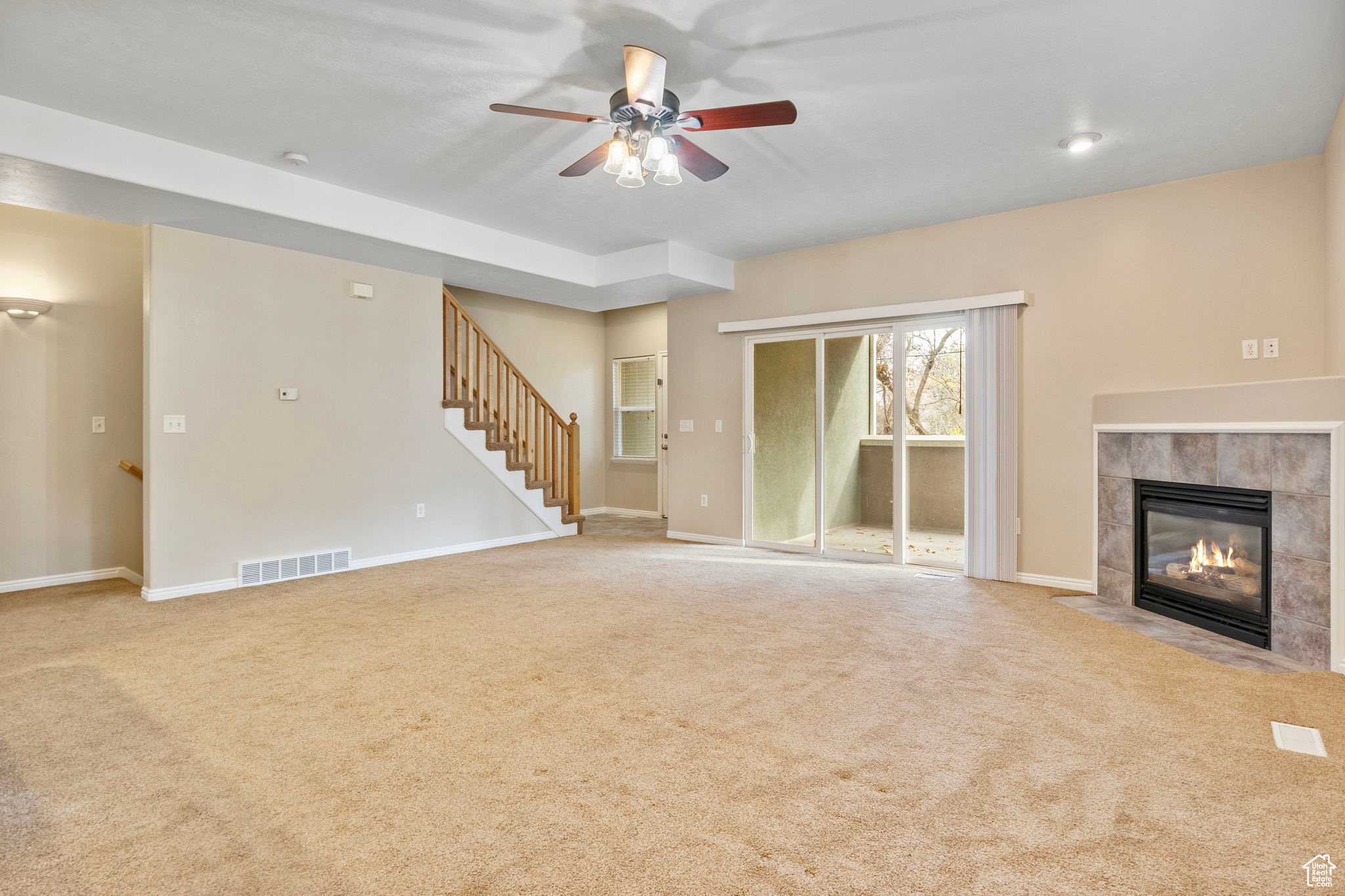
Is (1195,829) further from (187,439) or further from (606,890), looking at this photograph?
(187,439)

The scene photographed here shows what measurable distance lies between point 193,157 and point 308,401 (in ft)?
5.96

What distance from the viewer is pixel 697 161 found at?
303 cm

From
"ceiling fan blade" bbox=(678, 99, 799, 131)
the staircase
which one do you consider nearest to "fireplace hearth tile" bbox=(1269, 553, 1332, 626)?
"ceiling fan blade" bbox=(678, 99, 799, 131)

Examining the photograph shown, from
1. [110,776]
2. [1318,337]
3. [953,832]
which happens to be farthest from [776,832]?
[1318,337]

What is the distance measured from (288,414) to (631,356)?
4535 millimetres

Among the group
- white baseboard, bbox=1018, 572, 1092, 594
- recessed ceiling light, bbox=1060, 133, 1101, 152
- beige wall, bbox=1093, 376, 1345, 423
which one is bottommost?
white baseboard, bbox=1018, 572, 1092, 594

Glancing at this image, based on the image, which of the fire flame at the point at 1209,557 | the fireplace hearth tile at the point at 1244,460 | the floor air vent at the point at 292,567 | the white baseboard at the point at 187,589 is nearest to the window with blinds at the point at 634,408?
the floor air vent at the point at 292,567

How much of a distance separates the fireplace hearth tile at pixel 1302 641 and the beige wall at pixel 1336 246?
1.35 m

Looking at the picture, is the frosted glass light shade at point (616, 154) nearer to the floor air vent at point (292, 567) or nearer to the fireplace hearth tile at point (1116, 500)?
the fireplace hearth tile at point (1116, 500)

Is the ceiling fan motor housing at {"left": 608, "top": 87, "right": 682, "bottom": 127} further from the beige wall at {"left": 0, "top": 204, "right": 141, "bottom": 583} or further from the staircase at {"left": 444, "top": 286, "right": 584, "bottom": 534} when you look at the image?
the beige wall at {"left": 0, "top": 204, "right": 141, "bottom": 583}

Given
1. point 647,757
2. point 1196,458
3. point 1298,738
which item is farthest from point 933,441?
point 647,757

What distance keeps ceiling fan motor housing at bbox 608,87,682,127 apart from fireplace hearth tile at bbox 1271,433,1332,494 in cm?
332

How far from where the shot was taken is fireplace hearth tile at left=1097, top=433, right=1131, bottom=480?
4156 millimetres

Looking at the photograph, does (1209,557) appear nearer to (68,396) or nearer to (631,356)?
(631,356)
